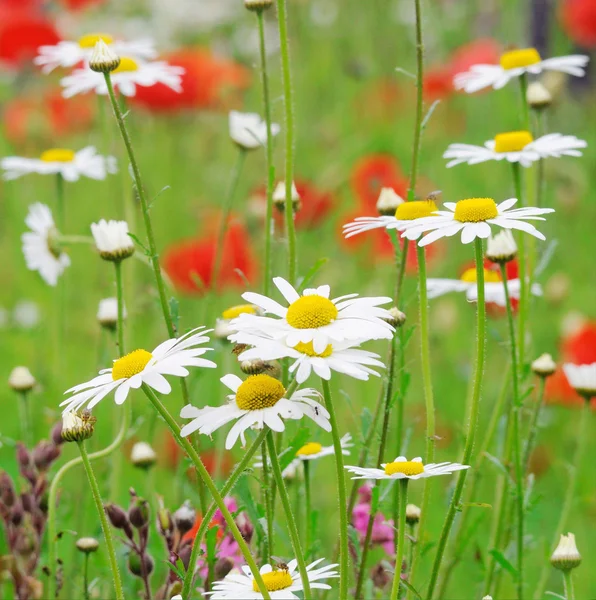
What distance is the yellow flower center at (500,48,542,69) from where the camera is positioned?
109 centimetres

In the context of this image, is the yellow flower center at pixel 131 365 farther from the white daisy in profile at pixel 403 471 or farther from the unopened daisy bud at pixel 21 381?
the unopened daisy bud at pixel 21 381

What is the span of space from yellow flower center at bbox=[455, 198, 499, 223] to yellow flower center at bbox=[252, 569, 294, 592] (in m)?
0.27

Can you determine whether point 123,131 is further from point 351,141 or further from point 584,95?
point 584,95

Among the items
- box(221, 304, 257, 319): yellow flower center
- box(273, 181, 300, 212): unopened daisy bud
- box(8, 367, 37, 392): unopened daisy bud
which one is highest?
box(273, 181, 300, 212): unopened daisy bud

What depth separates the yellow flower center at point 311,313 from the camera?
65cm

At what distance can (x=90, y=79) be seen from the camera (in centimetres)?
115

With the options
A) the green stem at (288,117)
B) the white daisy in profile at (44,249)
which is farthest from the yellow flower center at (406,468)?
the white daisy in profile at (44,249)

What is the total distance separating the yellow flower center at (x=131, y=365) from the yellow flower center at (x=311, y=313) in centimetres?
10

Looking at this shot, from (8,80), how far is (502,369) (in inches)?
114

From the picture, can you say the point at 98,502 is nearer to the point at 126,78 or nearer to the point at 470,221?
the point at 470,221

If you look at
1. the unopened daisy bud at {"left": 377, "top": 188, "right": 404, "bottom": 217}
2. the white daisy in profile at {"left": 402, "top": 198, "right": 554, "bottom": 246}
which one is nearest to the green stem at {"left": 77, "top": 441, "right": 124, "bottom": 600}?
the white daisy in profile at {"left": 402, "top": 198, "right": 554, "bottom": 246}

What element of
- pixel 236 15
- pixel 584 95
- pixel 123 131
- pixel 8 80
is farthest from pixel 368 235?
pixel 8 80

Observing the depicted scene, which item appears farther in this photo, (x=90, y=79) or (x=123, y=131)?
(x=90, y=79)

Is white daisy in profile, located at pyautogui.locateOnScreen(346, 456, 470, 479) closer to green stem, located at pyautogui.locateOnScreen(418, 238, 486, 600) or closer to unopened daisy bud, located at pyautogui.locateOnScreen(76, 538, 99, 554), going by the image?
green stem, located at pyautogui.locateOnScreen(418, 238, 486, 600)
